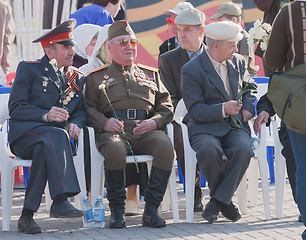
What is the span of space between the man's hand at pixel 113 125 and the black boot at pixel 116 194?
36cm

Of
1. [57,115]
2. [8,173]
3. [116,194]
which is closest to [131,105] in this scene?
[57,115]

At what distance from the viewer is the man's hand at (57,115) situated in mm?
6348

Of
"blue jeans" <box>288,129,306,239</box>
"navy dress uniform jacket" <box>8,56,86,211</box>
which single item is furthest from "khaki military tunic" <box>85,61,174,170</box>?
"blue jeans" <box>288,129,306,239</box>

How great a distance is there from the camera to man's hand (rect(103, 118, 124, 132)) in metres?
6.56

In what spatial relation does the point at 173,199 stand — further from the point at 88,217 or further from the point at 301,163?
the point at 301,163

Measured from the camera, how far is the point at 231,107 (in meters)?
6.55

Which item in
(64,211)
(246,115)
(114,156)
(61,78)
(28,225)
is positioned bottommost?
(28,225)

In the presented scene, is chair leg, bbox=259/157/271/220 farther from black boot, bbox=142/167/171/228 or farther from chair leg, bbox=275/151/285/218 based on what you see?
black boot, bbox=142/167/171/228

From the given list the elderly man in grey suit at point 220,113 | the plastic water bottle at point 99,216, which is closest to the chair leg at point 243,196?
the elderly man in grey suit at point 220,113

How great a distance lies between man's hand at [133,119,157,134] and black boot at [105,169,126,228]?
1.34 feet

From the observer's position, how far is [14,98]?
21.1 feet

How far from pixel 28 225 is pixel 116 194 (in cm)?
72

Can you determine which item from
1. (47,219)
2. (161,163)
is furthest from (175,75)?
(47,219)

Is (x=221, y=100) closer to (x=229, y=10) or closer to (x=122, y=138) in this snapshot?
(x=122, y=138)
